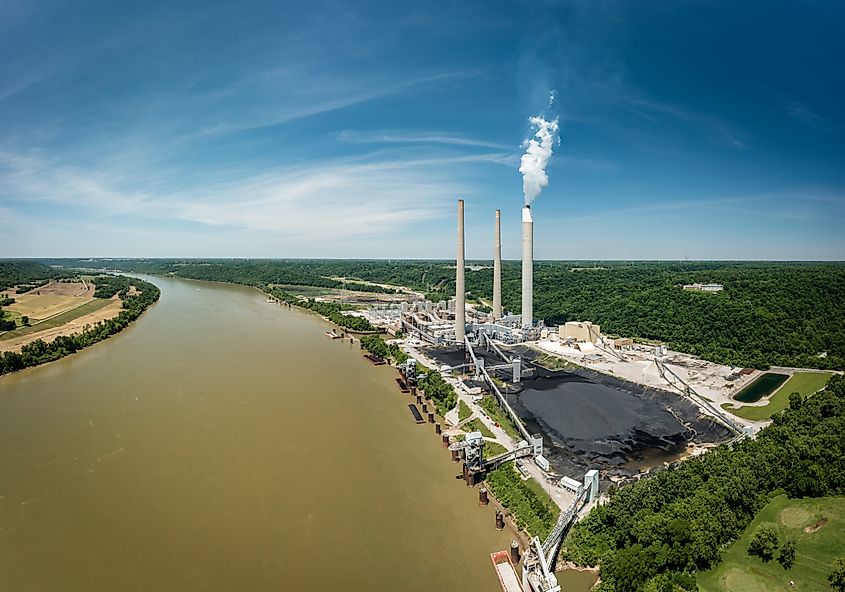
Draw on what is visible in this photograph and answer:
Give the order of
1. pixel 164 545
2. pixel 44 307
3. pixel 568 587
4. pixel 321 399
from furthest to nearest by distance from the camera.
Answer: pixel 44 307 → pixel 321 399 → pixel 164 545 → pixel 568 587

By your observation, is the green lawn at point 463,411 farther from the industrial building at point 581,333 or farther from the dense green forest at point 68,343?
the dense green forest at point 68,343

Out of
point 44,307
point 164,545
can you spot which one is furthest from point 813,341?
point 44,307

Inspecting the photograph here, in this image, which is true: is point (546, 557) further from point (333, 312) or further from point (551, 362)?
point (333, 312)

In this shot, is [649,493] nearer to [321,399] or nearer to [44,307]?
[321,399]

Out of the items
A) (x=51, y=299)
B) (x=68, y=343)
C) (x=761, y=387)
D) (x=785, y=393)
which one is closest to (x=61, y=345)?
(x=68, y=343)

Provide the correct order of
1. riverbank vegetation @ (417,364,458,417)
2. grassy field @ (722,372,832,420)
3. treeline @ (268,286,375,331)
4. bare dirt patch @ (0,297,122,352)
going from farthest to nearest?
treeline @ (268,286,375,331) < bare dirt patch @ (0,297,122,352) < riverbank vegetation @ (417,364,458,417) < grassy field @ (722,372,832,420)

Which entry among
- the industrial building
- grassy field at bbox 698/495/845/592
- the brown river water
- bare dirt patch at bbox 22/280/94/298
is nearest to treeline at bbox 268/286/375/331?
the brown river water

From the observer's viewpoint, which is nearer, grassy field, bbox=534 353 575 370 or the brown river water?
the brown river water

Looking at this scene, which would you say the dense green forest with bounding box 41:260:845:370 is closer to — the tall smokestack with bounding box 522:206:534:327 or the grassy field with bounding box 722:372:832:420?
the grassy field with bounding box 722:372:832:420
